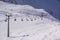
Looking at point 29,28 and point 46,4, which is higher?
point 46,4

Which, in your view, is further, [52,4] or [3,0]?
[52,4]

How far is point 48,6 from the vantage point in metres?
63.1

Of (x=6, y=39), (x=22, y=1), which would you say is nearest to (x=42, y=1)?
(x=22, y=1)

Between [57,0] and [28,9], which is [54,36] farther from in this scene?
[57,0]

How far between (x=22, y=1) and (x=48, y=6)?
1021cm

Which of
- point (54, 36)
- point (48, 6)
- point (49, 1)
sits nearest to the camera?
point (54, 36)

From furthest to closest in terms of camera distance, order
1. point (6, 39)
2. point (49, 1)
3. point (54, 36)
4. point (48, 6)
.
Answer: point (49, 1), point (48, 6), point (6, 39), point (54, 36)

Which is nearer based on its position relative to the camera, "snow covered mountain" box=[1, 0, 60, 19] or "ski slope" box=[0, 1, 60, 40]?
"ski slope" box=[0, 1, 60, 40]

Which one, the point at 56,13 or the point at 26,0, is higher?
the point at 26,0

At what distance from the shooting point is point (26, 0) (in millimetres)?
62594

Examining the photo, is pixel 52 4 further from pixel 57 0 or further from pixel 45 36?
pixel 45 36

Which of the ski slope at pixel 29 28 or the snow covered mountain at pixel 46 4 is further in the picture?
the snow covered mountain at pixel 46 4

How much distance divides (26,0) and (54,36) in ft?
149

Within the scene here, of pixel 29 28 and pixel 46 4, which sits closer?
pixel 29 28
